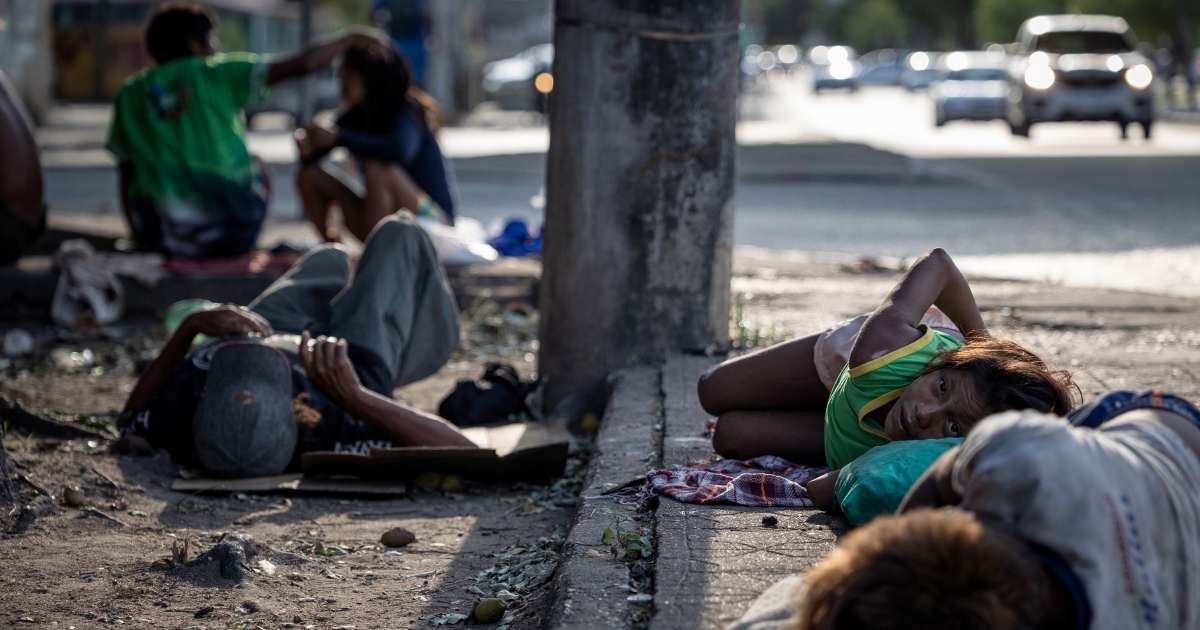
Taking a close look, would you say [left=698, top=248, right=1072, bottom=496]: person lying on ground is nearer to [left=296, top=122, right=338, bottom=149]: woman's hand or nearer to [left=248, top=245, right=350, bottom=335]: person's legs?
[left=248, top=245, right=350, bottom=335]: person's legs

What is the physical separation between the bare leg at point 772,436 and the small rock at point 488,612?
3.00 ft

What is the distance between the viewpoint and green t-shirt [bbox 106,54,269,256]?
6359mm

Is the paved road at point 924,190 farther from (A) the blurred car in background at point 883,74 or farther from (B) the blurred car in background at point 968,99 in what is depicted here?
(A) the blurred car in background at point 883,74

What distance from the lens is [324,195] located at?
279 inches

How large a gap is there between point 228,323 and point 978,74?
2459cm

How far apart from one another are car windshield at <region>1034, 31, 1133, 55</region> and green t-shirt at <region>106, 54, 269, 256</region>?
54.6ft

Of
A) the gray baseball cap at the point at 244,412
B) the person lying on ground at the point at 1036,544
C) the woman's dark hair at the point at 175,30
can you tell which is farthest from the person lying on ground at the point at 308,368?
the woman's dark hair at the point at 175,30

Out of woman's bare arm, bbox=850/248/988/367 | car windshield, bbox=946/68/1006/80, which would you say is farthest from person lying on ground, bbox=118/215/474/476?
car windshield, bbox=946/68/1006/80

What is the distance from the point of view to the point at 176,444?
3973mm

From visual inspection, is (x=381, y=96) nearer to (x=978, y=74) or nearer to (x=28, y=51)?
(x=28, y=51)

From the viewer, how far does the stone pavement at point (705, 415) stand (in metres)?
2.36

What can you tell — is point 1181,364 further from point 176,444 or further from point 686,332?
point 176,444

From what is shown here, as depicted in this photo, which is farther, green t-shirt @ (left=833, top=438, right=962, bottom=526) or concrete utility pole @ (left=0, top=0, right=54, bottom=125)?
concrete utility pole @ (left=0, top=0, right=54, bottom=125)

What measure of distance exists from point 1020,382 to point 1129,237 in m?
6.93
